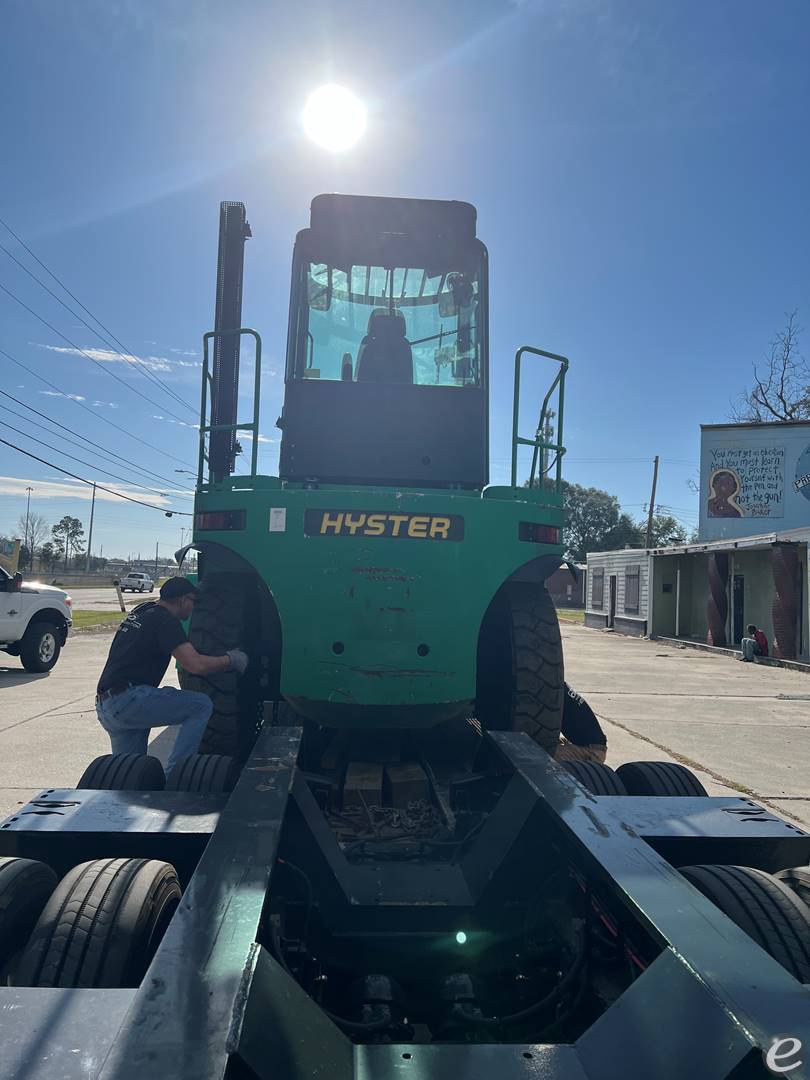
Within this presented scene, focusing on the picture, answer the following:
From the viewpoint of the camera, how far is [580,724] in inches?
218

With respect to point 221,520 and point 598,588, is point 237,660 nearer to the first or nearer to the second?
point 221,520

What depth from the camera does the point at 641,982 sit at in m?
1.67

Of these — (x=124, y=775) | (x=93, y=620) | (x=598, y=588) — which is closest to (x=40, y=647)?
(x=124, y=775)

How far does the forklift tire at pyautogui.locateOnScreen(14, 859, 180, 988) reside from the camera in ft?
6.51

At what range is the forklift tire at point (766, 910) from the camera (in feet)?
6.81

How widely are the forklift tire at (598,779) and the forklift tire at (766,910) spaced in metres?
1.06

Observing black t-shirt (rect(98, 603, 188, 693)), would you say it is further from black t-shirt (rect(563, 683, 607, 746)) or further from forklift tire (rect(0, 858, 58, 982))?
black t-shirt (rect(563, 683, 607, 746))

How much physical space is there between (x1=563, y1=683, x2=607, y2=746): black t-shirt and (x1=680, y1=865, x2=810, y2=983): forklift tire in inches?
125

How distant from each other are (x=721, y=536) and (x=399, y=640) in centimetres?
2690

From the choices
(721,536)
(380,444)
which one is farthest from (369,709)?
(721,536)

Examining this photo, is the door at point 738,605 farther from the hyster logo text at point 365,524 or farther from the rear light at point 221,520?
the rear light at point 221,520

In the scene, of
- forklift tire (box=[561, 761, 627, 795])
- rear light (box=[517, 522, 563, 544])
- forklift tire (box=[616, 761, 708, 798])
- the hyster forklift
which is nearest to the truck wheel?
the hyster forklift

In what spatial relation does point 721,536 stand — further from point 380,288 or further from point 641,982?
point 641,982

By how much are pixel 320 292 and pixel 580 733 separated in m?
3.68
